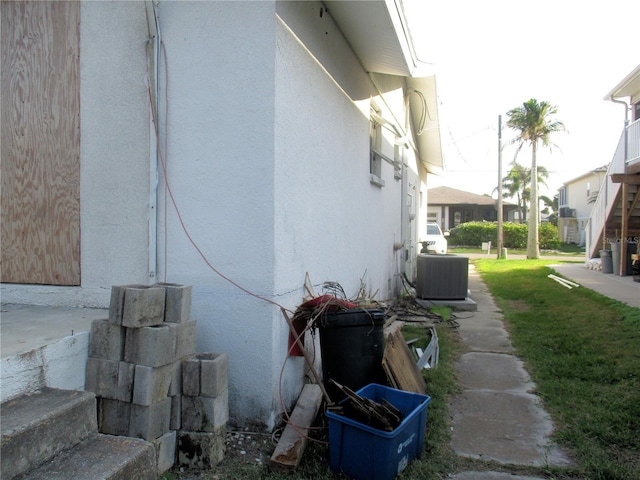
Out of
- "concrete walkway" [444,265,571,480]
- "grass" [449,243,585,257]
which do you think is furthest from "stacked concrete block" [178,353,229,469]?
"grass" [449,243,585,257]

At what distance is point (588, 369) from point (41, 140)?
570 cm

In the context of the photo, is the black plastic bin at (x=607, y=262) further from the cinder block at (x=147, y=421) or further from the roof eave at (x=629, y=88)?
the cinder block at (x=147, y=421)

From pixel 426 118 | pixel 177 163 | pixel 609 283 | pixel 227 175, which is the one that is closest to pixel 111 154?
pixel 177 163

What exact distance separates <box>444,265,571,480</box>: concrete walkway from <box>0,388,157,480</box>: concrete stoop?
201 centimetres

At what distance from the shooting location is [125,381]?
2.92 meters

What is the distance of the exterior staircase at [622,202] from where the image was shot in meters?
13.2

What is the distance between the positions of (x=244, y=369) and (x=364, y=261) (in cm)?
350

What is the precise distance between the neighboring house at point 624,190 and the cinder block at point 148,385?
13381mm

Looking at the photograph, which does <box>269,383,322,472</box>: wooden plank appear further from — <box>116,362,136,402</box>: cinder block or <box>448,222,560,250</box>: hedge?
<box>448,222,560,250</box>: hedge

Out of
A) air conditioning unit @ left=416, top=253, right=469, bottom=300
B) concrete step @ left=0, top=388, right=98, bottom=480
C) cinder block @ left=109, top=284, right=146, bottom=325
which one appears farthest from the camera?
air conditioning unit @ left=416, top=253, right=469, bottom=300

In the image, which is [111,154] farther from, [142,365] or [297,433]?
[297,433]

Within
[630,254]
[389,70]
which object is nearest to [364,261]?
[389,70]

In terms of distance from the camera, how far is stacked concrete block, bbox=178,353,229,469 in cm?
307

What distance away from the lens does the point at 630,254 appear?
13320 mm
